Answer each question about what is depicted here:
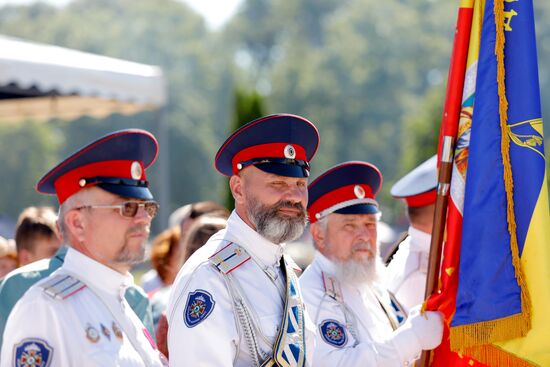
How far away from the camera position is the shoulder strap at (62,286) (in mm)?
3471

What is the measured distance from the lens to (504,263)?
168 inches

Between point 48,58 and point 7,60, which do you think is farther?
point 48,58

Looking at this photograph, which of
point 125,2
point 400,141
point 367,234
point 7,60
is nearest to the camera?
point 367,234

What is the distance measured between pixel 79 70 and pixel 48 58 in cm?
28

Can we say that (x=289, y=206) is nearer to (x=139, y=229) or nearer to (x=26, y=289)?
(x=139, y=229)

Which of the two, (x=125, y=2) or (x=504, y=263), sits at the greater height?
(x=125, y=2)

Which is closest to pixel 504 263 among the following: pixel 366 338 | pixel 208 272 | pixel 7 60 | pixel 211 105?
pixel 366 338

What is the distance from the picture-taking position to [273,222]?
375 cm

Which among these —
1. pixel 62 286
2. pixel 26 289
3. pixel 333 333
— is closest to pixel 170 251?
pixel 26 289

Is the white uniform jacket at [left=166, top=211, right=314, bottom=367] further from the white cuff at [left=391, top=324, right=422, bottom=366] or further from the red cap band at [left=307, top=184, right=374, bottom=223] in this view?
the red cap band at [left=307, top=184, right=374, bottom=223]

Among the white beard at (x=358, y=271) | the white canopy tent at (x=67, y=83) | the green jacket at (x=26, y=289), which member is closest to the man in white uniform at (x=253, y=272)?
the green jacket at (x=26, y=289)

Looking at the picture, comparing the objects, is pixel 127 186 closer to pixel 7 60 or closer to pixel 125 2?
pixel 7 60

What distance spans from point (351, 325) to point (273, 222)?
42.8 inches

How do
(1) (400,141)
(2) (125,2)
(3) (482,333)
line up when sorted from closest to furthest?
1. (3) (482,333)
2. (1) (400,141)
3. (2) (125,2)
